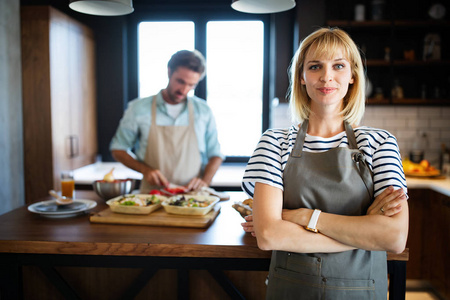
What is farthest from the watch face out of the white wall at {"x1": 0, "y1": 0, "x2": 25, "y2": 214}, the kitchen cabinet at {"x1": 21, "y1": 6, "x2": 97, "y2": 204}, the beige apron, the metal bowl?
the white wall at {"x1": 0, "y1": 0, "x2": 25, "y2": 214}

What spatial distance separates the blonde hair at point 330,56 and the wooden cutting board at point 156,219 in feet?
2.29

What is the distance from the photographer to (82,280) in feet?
6.91

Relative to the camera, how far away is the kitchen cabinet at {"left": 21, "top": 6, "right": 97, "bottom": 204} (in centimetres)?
366

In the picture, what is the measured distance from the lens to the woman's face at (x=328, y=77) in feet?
4.91

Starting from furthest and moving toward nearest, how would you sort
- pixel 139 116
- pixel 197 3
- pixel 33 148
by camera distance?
pixel 197 3
pixel 33 148
pixel 139 116

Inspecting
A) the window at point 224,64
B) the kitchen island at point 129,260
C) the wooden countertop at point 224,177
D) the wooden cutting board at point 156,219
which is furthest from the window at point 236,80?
the wooden cutting board at point 156,219

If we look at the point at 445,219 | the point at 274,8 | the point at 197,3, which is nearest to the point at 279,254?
the point at 274,8

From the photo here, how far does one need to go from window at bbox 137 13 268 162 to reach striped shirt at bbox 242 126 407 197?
3.16m

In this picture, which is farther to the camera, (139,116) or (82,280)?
(139,116)

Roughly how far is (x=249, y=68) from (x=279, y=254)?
3.43 meters

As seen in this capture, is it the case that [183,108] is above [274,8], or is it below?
below

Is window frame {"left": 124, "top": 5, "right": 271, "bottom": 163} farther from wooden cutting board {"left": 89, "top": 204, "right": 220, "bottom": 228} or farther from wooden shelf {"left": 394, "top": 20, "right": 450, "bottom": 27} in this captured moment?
wooden cutting board {"left": 89, "top": 204, "right": 220, "bottom": 228}

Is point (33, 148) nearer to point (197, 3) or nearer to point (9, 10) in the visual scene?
point (9, 10)

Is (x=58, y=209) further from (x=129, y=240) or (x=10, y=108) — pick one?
(x=10, y=108)
